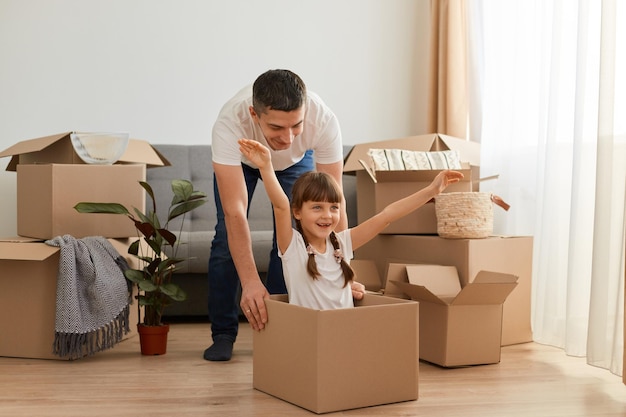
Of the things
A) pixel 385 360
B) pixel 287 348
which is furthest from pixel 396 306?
pixel 287 348

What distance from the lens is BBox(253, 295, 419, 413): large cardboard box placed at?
1.90m

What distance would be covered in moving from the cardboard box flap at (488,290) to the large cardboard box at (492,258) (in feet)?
0.78

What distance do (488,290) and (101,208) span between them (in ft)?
4.38

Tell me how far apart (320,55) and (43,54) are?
1457 millimetres

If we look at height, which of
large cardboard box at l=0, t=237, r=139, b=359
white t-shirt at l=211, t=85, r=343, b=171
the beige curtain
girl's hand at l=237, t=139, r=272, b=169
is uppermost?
the beige curtain

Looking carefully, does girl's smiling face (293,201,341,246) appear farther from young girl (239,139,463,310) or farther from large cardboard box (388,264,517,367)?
large cardboard box (388,264,517,367)

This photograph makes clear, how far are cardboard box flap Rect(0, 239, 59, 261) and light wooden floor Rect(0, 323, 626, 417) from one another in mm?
360

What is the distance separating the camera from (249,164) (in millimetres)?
2533

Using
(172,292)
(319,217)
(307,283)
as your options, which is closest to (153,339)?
(172,292)

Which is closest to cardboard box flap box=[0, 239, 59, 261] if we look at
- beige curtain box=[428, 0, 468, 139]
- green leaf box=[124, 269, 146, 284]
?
green leaf box=[124, 269, 146, 284]

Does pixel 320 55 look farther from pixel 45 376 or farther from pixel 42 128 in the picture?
pixel 45 376

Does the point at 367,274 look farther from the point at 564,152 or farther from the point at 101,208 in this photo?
the point at 101,208

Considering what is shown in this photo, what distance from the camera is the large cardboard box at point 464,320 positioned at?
2.43m

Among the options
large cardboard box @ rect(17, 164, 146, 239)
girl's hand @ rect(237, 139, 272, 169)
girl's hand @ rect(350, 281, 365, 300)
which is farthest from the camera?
large cardboard box @ rect(17, 164, 146, 239)
